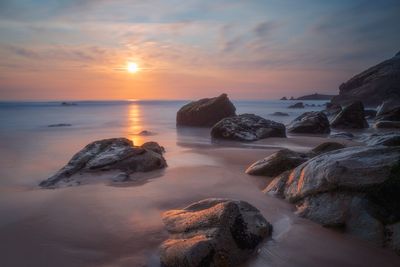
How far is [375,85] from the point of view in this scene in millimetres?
43906

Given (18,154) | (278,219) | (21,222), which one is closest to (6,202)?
(21,222)

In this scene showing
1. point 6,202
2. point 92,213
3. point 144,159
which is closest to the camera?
point 92,213

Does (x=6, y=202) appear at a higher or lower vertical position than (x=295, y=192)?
lower

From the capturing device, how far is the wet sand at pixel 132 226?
3.13 meters

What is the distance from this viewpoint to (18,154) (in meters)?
10.2

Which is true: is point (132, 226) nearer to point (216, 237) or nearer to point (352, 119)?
point (216, 237)

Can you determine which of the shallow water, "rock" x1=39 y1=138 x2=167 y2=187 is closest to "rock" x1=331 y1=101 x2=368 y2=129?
the shallow water

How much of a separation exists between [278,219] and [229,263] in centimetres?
131

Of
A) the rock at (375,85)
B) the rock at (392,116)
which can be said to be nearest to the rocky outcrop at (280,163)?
the rock at (392,116)

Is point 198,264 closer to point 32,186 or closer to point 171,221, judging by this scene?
point 171,221

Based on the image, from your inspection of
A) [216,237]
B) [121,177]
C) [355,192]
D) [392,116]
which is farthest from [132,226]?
[392,116]

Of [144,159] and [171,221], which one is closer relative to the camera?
[171,221]

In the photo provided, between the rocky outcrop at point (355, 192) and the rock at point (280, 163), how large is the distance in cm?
122

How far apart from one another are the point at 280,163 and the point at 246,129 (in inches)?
265
